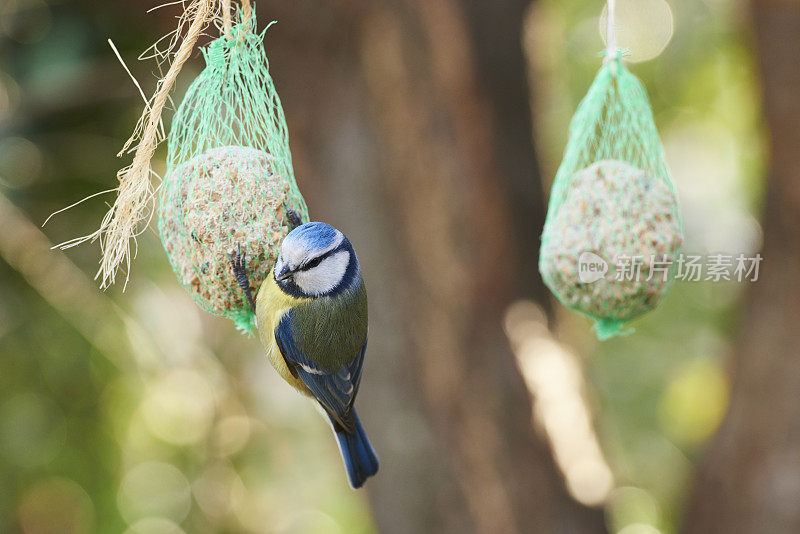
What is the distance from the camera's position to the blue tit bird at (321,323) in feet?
4.65

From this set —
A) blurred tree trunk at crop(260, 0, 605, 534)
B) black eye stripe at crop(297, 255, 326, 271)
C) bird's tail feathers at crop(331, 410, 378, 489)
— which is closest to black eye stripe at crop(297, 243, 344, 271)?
black eye stripe at crop(297, 255, 326, 271)

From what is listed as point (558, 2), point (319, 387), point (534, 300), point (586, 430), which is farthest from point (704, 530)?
point (558, 2)

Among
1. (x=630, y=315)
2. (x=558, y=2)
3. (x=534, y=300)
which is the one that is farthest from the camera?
(x=558, y=2)

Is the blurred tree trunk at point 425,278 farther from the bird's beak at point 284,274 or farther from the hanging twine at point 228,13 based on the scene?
the bird's beak at point 284,274

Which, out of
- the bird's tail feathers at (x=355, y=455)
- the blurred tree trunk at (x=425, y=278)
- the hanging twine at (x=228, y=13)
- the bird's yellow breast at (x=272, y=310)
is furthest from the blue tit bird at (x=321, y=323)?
the blurred tree trunk at (x=425, y=278)

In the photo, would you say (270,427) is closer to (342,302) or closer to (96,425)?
(96,425)

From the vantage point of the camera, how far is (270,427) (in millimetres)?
4840

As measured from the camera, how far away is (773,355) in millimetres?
2992

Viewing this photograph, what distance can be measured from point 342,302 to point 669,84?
390cm

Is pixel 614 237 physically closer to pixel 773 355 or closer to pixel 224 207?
pixel 224 207

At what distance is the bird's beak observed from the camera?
1.29 metres

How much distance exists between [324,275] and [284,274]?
0.41ft

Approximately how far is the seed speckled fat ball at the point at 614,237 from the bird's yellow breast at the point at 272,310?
0.58 m

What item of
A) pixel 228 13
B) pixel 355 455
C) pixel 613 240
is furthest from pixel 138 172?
pixel 613 240
